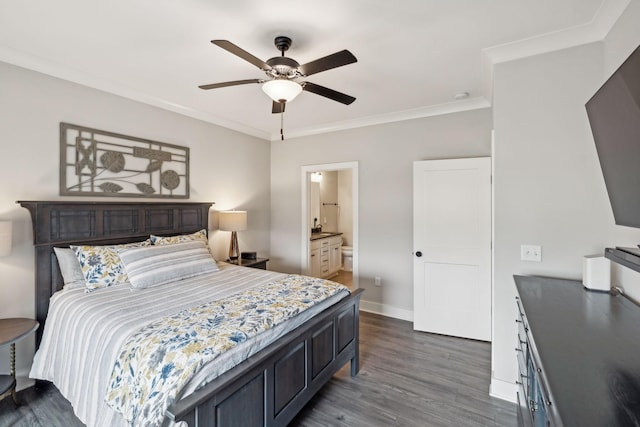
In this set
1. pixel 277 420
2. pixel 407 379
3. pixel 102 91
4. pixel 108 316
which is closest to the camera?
pixel 277 420

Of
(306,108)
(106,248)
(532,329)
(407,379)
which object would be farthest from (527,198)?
(106,248)

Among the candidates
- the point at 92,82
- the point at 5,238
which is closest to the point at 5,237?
the point at 5,238

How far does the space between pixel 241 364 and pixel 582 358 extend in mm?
1445

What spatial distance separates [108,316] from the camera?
185 cm

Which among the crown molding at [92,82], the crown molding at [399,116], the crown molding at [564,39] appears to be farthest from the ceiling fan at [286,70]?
the crown molding at [399,116]

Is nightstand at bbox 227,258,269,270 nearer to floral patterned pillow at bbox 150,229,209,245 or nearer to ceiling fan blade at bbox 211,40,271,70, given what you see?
floral patterned pillow at bbox 150,229,209,245

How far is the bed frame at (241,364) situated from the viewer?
140 centimetres

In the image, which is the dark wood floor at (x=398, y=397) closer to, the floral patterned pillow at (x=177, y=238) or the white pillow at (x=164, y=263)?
the white pillow at (x=164, y=263)

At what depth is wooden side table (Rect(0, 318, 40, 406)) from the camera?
198cm

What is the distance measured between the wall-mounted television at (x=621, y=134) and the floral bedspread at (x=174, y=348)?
5.94ft

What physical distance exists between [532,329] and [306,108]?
313 cm

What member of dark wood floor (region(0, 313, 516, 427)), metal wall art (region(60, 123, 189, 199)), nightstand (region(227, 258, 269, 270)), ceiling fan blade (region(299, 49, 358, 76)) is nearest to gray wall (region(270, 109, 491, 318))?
dark wood floor (region(0, 313, 516, 427))

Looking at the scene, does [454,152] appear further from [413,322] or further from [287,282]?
[287,282]

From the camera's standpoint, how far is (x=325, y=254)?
5594mm
